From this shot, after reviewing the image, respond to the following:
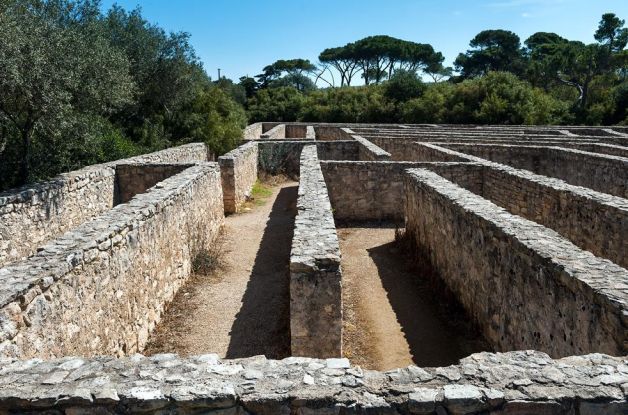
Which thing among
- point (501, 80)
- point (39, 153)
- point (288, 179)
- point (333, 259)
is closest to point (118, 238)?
point (333, 259)

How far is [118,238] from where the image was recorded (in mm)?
5594

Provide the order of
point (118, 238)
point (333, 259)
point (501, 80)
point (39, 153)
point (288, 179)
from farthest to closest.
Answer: point (501, 80) → point (288, 179) → point (39, 153) → point (118, 238) → point (333, 259)

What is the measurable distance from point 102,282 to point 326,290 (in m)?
2.40

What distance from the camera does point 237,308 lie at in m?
7.24

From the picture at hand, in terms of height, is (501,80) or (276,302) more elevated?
(501,80)

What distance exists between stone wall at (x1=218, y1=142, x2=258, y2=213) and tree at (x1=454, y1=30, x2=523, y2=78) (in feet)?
163

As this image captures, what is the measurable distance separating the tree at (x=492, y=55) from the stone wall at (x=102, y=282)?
57.1m

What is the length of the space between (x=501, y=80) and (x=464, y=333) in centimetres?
3405

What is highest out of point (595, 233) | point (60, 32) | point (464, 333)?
point (60, 32)

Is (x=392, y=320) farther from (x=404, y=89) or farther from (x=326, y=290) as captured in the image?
(x=404, y=89)

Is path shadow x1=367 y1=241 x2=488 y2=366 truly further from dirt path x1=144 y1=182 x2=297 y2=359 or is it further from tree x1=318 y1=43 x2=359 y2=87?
tree x1=318 y1=43 x2=359 y2=87

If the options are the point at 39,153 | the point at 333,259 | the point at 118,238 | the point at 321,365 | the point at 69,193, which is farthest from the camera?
the point at 39,153

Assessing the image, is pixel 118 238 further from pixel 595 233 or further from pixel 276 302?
pixel 595 233

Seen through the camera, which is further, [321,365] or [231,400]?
[321,365]
